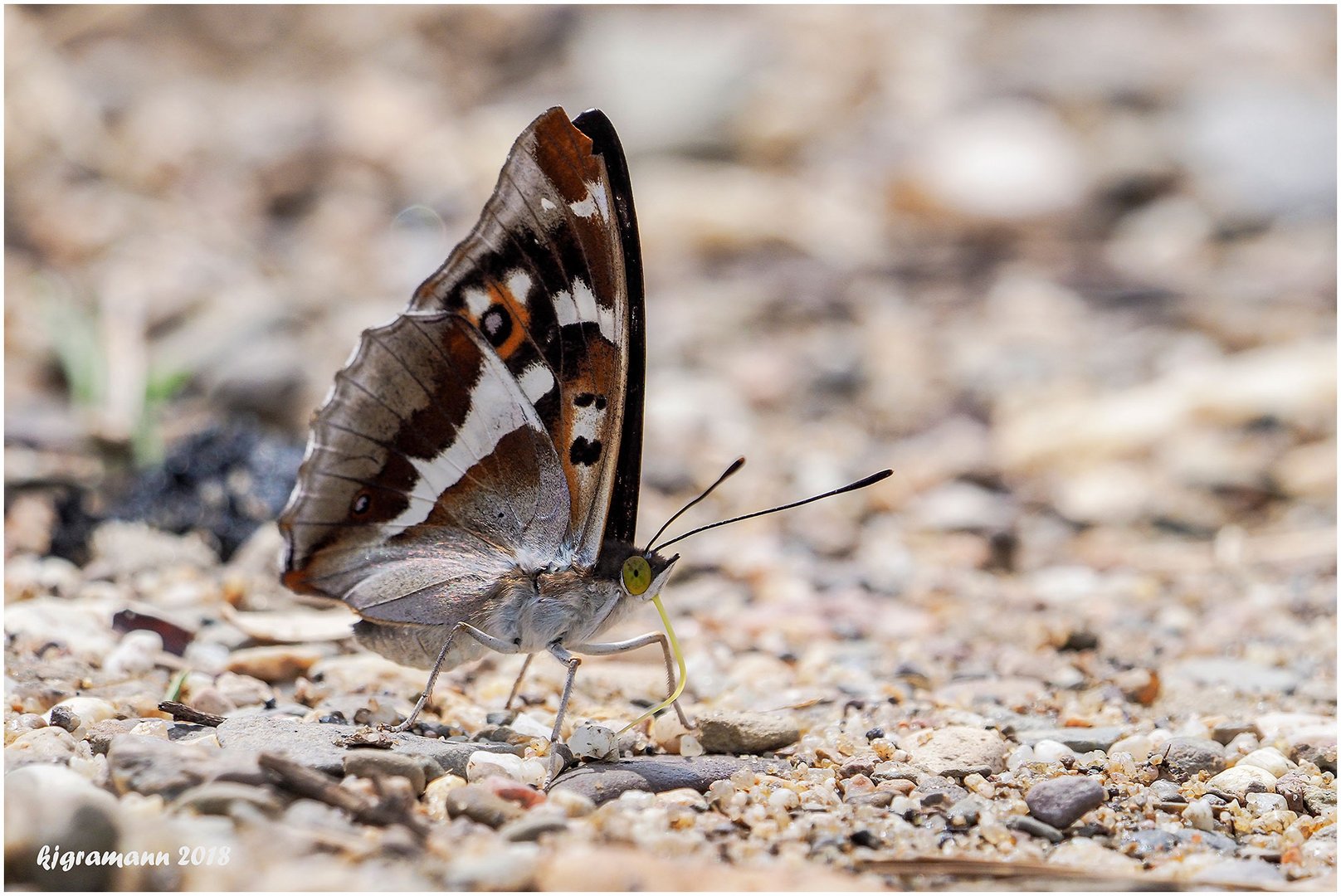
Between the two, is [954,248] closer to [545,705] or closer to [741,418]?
[741,418]

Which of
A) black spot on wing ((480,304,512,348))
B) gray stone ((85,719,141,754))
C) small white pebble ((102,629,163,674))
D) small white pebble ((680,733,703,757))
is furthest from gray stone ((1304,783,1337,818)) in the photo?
small white pebble ((102,629,163,674))

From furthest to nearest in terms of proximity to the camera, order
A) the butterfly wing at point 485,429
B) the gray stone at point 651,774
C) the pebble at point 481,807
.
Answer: the butterfly wing at point 485,429 → the gray stone at point 651,774 → the pebble at point 481,807

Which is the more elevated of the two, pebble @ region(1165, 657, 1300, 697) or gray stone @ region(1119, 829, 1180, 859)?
pebble @ region(1165, 657, 1300, 697)

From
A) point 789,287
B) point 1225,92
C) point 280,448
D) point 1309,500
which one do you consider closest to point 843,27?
point 1225,92

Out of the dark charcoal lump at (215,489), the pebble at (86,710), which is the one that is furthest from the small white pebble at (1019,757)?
the dark charcoal lump at (215,489)

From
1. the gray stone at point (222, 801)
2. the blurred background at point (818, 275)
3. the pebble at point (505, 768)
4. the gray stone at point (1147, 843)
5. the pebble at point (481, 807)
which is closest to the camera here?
the gray stone at point (222, 801)

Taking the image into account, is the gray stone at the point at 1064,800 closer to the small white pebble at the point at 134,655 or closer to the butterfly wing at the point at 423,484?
the butterfly wing at the point at 423,484

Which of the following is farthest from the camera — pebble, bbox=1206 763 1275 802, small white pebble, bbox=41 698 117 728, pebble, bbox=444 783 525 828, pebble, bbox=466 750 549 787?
small white pebble, bbox=41 698 117 728

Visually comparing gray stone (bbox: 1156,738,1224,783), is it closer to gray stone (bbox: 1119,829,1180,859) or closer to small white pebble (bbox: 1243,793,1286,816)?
small white pebble (bbox: 1243,793,1286,816)
